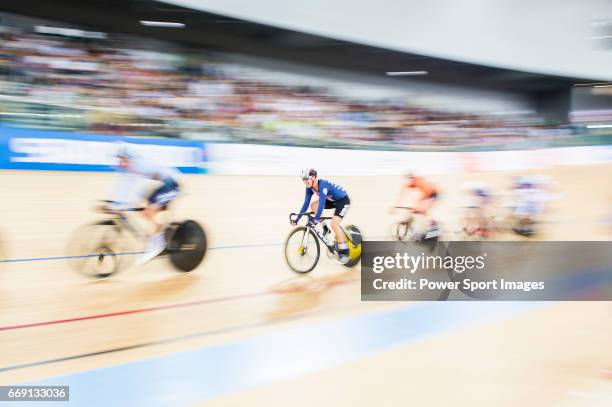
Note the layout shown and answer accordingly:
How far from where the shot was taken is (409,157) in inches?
470

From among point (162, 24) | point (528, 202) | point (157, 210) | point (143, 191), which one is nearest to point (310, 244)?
point (157, 210)

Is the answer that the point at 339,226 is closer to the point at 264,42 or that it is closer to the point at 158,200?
the point at 158,200

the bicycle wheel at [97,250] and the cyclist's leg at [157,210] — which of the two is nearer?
the bicycle wheel at [97,250]

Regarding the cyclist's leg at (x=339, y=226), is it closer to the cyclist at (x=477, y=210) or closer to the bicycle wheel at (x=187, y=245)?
the bicycle wheel at (x=187, y=245)

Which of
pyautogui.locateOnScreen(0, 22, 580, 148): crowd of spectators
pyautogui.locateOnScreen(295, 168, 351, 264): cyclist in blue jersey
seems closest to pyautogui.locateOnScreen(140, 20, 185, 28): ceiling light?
pyautogui.locateOnScreen(0, 22, 580, 148): crowd of spectators

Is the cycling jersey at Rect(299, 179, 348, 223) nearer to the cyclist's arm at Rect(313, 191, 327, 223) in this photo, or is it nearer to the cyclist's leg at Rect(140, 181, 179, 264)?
the cyclist's arm at Rect(313, 191, 327, 223)

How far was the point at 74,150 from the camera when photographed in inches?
289

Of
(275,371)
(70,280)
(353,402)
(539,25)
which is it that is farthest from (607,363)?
(539,25)

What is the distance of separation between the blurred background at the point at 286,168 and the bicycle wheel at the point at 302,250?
228 millimetres

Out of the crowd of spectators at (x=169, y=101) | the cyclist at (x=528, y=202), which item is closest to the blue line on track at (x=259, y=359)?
the cyclist at (x=528, y=202)

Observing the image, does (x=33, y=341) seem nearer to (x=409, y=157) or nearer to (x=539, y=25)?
(x=409, y=157)

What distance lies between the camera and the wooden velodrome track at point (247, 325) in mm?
2809

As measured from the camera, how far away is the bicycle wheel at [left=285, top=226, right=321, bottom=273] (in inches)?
196

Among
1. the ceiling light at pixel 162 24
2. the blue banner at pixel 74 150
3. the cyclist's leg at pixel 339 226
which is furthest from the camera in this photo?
the ceiling light at pixel 162 24
